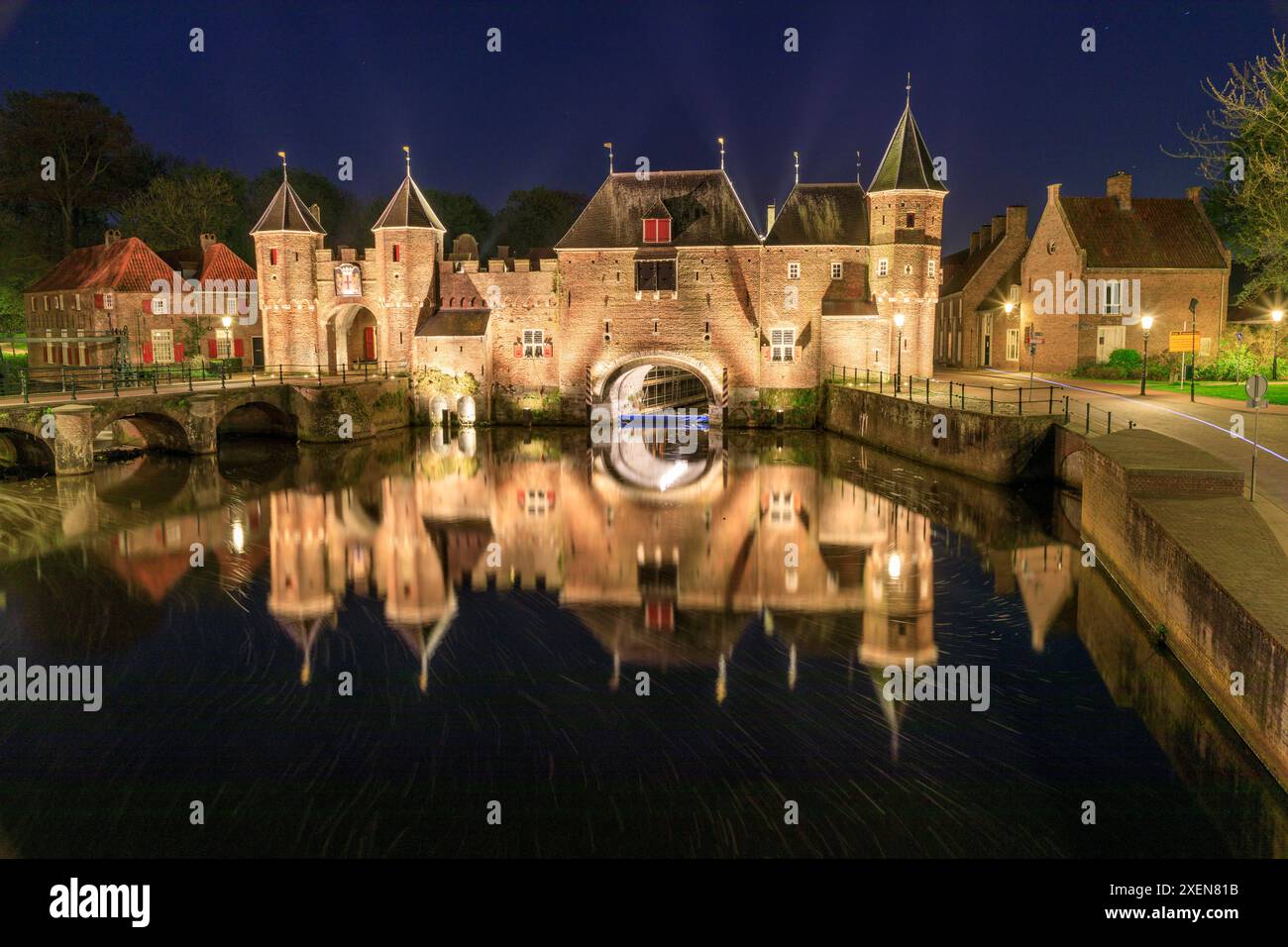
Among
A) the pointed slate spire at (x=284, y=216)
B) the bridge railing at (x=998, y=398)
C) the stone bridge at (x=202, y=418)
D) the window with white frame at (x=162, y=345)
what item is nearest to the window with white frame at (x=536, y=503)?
the bridge railing at (x=998, y=398)

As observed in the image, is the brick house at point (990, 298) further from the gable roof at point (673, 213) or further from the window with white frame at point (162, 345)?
the window with white frame at point (162, 345)

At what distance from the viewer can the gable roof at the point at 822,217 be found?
31844mm

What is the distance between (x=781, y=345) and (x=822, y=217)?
13.9 ft

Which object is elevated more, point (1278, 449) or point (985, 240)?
point (985, 240)

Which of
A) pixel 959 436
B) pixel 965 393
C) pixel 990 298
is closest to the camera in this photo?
pixel 959 436

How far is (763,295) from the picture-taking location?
3234cm

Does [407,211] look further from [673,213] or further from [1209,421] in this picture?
[1209,421]

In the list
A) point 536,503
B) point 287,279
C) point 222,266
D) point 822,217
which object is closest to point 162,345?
point 222,266

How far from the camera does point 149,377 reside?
28500 millimetres

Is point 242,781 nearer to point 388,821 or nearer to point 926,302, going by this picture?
point 388,821

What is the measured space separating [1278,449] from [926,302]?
1593 centimetres
